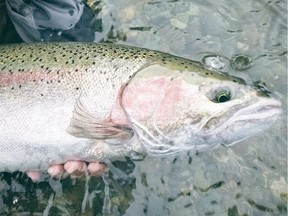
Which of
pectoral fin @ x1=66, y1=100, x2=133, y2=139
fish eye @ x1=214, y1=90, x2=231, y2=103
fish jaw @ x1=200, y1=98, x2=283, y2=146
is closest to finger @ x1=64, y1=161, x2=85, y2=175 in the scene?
pectoral fin @ x1=66, y1=100, x2=133, y2=139

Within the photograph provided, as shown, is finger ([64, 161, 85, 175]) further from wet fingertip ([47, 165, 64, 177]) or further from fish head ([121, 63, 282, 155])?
fish head ([121, 63, 282, 155])

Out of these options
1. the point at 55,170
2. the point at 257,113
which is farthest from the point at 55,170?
the point at 257,113

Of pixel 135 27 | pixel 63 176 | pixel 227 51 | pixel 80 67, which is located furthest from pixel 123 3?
pixel 63 176

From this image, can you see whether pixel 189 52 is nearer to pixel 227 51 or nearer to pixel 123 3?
pixel 227 51

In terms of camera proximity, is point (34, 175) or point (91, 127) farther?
point (34, 175)

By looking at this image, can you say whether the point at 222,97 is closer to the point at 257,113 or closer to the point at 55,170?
the point at 257,113

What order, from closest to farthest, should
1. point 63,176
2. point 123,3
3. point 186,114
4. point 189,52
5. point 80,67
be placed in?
point 186,114, point 80,67, point 63,176, point 189,52, point 123,3
